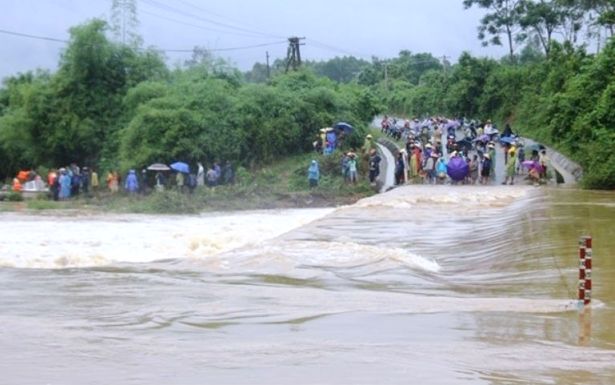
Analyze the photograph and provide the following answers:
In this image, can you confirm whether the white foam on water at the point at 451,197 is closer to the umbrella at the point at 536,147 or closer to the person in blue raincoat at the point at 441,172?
the person in blue raincoat at the point at 441,172

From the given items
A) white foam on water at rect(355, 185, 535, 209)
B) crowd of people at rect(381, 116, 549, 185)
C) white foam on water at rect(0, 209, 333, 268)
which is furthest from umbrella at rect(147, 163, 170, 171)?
white foam on water at rect(355, 185, 535, 209)

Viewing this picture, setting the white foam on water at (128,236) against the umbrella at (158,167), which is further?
the umbrella at (158,167)

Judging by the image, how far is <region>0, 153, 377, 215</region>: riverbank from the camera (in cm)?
3359

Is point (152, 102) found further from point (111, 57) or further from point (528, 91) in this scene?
point (528, 91)

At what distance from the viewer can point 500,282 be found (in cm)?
1440

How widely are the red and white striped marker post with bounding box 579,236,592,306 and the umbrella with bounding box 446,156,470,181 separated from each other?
22.1 m

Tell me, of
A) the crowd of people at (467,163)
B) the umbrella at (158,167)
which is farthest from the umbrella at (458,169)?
the umbrella at (158,167)

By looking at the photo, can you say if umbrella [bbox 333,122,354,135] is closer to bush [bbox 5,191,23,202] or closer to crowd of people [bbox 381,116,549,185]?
crowd of people [bbox 381,116,549,185]

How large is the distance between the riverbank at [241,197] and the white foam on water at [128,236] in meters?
1.47

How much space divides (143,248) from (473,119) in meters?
44.7

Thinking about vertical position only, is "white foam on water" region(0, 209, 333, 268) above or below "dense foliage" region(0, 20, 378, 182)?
below

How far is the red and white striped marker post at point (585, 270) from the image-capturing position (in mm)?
10570

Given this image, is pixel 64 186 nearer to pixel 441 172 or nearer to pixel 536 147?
pixel 441 172

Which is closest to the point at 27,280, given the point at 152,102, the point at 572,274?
the point at 572,274
